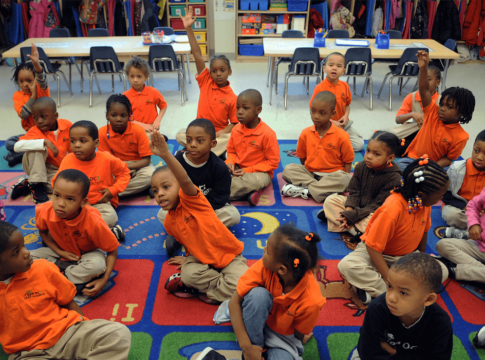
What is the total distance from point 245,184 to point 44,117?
154 cm

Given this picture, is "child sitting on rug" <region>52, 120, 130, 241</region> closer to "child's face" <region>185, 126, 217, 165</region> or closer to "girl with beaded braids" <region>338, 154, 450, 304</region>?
"child's face" <region>185, 126, 217, 165</region>

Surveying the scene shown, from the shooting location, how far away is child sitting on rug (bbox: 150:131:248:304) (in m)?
1.94

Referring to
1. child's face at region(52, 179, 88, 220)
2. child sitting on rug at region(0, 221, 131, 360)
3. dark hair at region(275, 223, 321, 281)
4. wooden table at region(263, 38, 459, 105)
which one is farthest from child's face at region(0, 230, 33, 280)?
wooden table at region(263, 38, 459, 105)

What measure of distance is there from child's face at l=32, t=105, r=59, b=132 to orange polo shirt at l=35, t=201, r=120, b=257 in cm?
108

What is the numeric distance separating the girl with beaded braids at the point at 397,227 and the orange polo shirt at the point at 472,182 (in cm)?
77

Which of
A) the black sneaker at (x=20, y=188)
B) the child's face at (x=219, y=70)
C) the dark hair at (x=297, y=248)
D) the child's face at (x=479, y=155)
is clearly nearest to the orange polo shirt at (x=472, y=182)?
the child's face at (x=479, y=155)

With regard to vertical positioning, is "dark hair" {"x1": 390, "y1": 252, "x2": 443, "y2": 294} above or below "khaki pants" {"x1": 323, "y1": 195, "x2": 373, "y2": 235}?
above

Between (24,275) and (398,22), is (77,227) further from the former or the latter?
(398,22)

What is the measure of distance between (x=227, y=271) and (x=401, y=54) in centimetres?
397

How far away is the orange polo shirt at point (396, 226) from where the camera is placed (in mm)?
1922

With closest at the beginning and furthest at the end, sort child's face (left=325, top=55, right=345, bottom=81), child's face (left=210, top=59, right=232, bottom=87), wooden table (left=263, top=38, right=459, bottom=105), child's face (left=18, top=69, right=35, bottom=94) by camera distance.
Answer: child's face (left=18, top=69, right=35, bottom=94) < child's face (left=210, top=59, right=232, bottom=87) < child's face (left=325, top=55, right=345, bottom=81) < wooden table (left=263, top=38, right=459, bottom=105)

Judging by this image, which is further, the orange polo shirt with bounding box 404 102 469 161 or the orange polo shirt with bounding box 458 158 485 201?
the orange polo shirt with bounding box 404 102 469 161

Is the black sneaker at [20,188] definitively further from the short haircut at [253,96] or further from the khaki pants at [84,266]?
the short haircut at [253,96]

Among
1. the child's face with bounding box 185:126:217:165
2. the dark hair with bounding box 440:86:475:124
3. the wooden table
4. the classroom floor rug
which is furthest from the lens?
the wooden table
